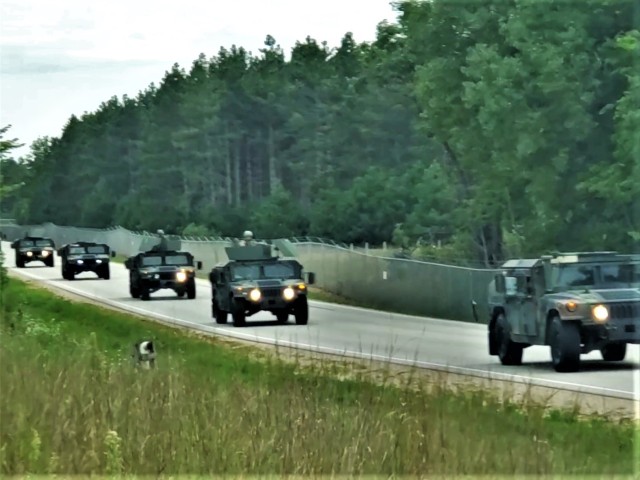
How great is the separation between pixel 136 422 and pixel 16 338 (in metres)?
4.58

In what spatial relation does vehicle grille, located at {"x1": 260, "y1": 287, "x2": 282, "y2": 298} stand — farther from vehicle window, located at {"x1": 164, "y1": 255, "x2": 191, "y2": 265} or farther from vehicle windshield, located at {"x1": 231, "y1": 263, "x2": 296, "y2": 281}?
vehicle window, located at {"x1": 164, "y1": 255, "x2": 191, "y2": 265}

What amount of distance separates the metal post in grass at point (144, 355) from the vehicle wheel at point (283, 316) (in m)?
7.77

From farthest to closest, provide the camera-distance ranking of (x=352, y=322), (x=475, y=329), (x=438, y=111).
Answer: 1. (x=475, y=329)
2. (x=352, y=322)
3. (x=438, y=111)

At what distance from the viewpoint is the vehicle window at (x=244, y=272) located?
813 inches

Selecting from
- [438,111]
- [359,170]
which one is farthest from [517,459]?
[438,111]

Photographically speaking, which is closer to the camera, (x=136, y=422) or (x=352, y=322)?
(x=136, y=422)

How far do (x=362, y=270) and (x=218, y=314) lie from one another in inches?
253

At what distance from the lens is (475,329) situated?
19.9 meters

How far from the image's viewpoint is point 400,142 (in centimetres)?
1420

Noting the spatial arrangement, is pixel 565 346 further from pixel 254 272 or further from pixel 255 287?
pixel 255 287

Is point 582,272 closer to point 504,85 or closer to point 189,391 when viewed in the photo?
point 504,85

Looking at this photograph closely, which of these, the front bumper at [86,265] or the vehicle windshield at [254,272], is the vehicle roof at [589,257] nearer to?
the vehicle windshield at [254,272]

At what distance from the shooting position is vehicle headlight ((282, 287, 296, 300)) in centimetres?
1908

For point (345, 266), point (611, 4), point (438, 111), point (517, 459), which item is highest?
point (611, 4)
